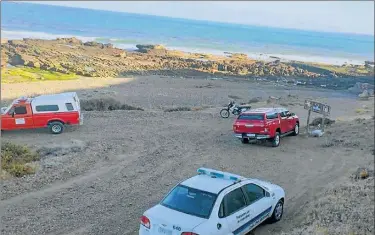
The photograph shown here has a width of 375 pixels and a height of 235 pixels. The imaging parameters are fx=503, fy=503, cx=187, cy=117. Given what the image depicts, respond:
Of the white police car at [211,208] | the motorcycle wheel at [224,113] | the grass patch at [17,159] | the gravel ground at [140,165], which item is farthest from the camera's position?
the motorcycle wheel at [224,113]

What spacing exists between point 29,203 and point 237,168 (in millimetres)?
6850

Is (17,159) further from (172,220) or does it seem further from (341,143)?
(341,143)

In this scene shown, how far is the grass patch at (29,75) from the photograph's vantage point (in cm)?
3853

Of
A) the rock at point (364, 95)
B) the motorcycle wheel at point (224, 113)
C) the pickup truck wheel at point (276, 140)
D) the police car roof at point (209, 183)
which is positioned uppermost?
the police car roof at point (209, 183)

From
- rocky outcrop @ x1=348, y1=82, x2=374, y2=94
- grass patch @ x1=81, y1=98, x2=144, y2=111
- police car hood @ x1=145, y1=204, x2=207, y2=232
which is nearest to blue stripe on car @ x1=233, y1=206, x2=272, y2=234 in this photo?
police car hood @ x1=145, y1=204, x2=207, y2=232

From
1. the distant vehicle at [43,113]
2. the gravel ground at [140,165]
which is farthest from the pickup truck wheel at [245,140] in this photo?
the distant vehicle at [43,113]

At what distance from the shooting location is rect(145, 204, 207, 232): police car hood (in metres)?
8.26

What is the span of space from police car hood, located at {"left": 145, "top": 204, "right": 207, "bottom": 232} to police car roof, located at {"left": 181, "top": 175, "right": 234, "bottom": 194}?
724 millimetres

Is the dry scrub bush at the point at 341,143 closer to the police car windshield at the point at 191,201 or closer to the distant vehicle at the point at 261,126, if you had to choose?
the distant vehicle at the point at 261,126

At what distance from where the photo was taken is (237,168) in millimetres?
16250

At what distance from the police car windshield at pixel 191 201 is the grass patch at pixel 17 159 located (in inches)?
262

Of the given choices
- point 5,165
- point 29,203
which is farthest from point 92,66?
point 29,203

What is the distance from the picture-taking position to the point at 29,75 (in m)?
40.1

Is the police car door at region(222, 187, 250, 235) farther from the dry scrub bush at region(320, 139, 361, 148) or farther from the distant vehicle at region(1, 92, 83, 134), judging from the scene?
the distant vehicle at region(1, 92, 83, 134)
